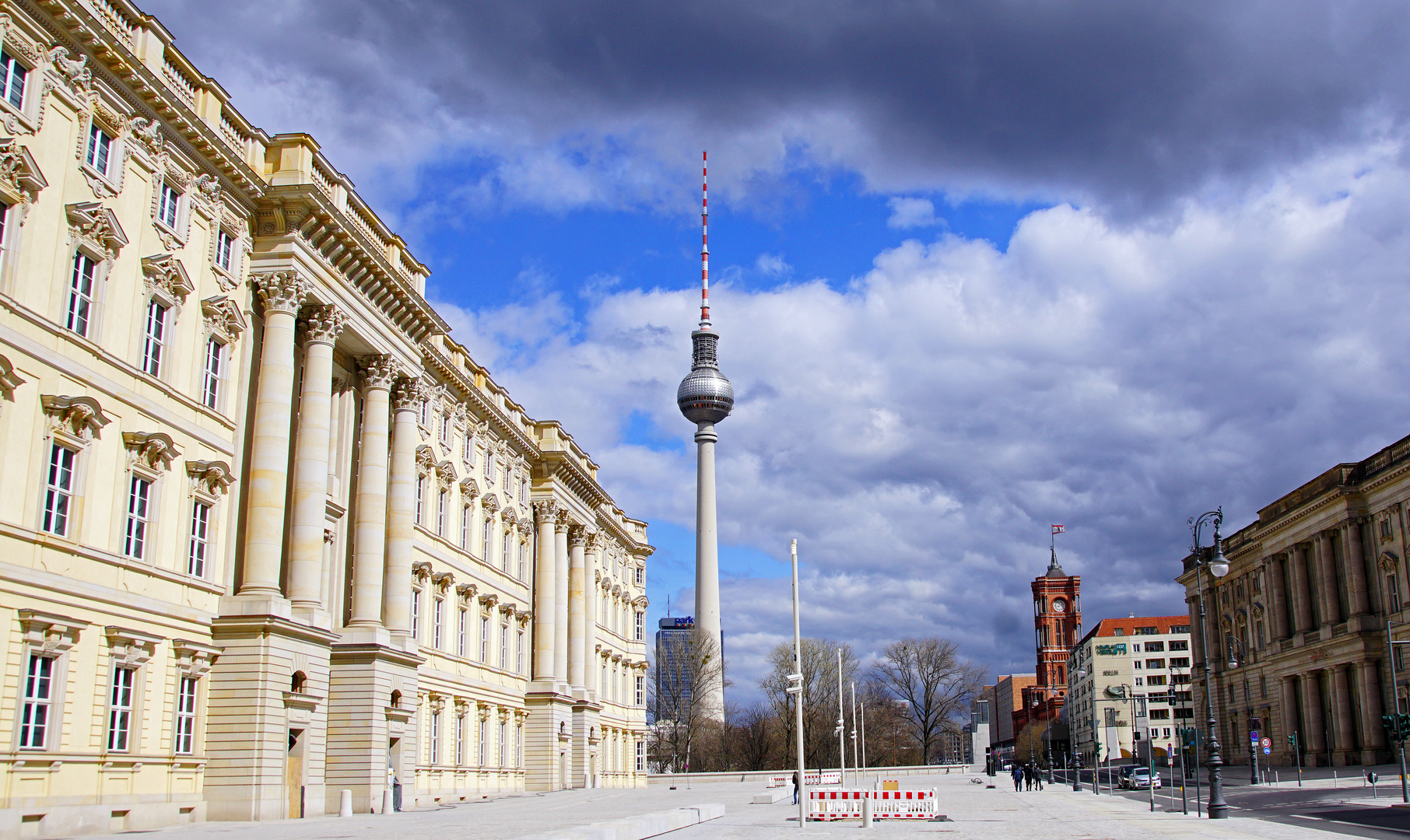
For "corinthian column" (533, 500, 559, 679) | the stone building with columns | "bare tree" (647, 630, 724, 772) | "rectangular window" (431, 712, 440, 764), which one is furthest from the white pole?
"bare tree" (647, 630, 724, 772)

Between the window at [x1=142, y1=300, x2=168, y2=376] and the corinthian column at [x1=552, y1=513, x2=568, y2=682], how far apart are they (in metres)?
35.9

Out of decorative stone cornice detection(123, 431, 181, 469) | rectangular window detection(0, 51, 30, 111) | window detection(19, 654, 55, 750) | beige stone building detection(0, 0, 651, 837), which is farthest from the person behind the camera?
decorative stone cornice detection(123, 431, 181, 469)

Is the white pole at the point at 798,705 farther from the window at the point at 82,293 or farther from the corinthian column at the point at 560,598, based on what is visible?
the corinthian column at the point at 560,598

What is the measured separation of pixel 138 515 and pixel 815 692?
94.8 metres

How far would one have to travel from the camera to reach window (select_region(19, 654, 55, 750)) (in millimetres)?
23859

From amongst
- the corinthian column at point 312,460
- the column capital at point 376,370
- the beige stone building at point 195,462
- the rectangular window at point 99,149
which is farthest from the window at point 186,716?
the column capital at point 376,370

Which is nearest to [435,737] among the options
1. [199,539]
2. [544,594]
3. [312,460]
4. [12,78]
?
[544,594]

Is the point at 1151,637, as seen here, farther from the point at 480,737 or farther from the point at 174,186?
the point at 174,186

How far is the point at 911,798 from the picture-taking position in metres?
34.9

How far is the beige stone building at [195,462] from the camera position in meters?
24.5

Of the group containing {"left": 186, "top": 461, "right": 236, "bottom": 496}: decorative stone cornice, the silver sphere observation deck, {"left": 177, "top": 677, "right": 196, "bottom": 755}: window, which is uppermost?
the silver sphere observation deck

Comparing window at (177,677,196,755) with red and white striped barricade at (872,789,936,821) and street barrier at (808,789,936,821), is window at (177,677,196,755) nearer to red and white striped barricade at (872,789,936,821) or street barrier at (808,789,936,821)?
street barrier at (808,789,936,821)

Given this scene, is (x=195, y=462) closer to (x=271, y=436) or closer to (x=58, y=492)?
(x=271, y=436)

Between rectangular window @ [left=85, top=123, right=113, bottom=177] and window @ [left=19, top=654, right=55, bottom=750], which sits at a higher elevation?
rectangular window @ [left=85, top=123, right=113, bottom=177]
